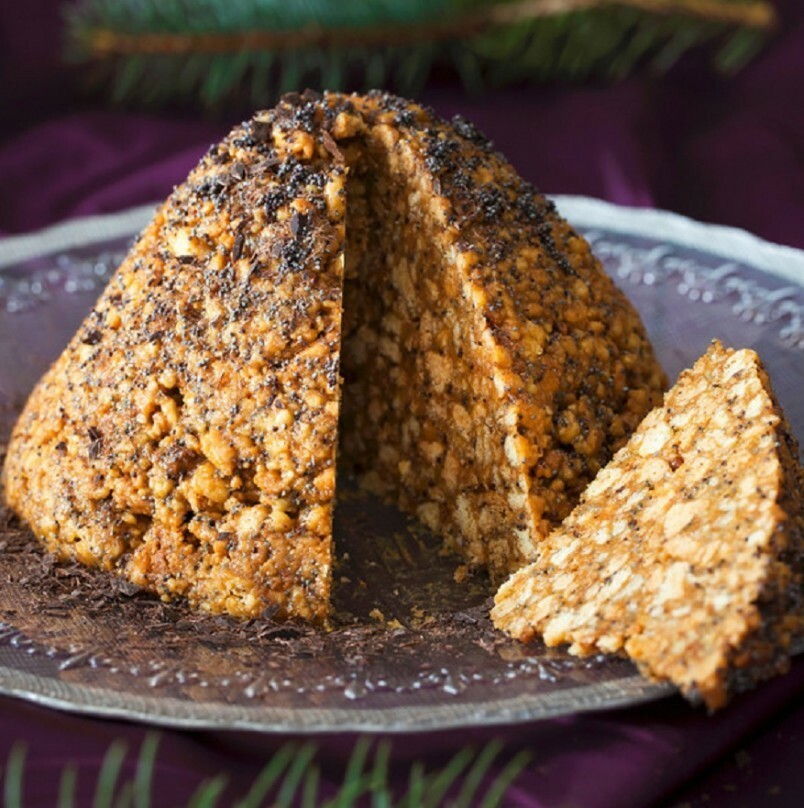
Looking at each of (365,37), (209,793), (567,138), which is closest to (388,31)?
(365,37)

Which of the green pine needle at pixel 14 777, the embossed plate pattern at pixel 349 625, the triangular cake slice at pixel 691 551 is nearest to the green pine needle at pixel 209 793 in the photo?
the embossed plate pattern at pixel 349 625

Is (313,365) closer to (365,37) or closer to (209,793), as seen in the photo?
(209,793)

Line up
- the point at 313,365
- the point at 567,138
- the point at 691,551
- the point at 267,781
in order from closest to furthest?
the point at 267,781, the point at 691,551, the point at 313,365, the point at 567,138

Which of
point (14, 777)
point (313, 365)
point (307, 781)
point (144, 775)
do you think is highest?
point (313, 365)

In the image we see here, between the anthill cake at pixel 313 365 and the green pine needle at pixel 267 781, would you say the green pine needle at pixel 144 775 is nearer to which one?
the green pine needle at pixel 267 781

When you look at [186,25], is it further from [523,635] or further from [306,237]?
[523,635]

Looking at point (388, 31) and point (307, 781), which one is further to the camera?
point (388, 31)

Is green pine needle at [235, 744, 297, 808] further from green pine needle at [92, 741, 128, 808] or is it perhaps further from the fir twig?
the fir twig
